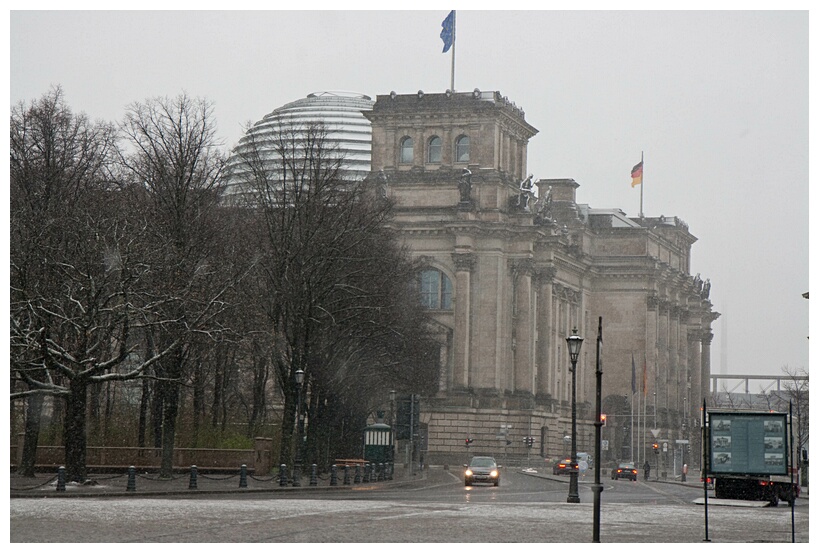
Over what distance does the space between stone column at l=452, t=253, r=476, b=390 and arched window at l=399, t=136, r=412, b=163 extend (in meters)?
9.13

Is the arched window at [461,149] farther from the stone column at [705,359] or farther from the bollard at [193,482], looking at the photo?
the bollard at [193,482]

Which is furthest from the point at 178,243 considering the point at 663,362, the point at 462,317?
the point at 663,362

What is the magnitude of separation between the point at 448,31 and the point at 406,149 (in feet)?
64.7

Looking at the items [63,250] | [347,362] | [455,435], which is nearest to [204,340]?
[63,250]

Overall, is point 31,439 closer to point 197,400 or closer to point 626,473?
point 197,400

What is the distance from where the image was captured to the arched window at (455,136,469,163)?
123438 mm

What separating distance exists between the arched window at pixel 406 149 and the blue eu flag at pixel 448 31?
17.5 metres

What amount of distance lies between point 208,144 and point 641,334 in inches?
3679

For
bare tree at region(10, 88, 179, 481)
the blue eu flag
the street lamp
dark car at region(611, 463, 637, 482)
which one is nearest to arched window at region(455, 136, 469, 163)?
the blue eu flag

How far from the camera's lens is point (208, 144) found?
207 ft

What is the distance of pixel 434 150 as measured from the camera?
124625mm

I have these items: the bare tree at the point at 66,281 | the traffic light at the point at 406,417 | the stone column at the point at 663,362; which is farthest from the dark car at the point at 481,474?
the stone column at the point at 663,362

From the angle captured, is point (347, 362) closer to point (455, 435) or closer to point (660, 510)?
point (660, 510)

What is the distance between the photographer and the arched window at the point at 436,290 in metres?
124
